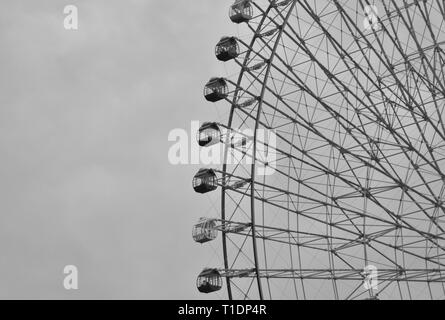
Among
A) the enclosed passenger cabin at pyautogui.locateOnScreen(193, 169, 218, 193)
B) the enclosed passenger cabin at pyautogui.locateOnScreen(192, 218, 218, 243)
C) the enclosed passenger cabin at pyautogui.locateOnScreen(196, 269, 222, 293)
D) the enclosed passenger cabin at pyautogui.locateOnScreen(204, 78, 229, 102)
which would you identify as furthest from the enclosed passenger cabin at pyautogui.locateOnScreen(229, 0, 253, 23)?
the enclosed passenger cabin at pyautogui.locateOnScreen(196, 269, 222, 293)

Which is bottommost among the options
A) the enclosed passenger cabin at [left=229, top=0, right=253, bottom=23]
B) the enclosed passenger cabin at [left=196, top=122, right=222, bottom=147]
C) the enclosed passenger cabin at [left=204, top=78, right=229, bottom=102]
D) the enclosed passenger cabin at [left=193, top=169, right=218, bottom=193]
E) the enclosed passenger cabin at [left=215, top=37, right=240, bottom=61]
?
the enclosed passenger cabin at [left=193, top=169, right=218, bottom=193]

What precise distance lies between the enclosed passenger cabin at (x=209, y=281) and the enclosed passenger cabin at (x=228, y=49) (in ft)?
25.2

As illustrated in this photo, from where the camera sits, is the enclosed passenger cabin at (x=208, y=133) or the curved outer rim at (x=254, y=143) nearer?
the curved outer rim at (x=254, y=143)

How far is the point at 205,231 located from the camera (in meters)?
31.8

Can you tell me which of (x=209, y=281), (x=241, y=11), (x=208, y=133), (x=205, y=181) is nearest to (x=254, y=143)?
(x=205, y=181)

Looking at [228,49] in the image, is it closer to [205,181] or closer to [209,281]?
[205,181]

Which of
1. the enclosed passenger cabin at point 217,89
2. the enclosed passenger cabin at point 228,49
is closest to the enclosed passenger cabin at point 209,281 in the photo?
the enclosed passenger cabin at point 217,89

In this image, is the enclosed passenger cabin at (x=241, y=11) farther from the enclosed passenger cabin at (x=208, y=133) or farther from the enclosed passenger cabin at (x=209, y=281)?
the enclosed passenger cabin at (x=209, y=281)

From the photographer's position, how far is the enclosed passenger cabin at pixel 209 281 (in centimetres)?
3098

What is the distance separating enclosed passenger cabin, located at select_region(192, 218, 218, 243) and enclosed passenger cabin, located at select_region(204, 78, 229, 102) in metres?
4.53

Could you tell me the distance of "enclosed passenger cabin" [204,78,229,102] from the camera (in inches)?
1318

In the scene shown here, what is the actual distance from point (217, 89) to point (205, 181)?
A: 3.44 meters

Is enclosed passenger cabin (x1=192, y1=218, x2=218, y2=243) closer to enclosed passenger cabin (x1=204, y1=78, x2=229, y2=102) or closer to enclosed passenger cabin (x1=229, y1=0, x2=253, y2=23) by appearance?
enclosed passenger cabin (x1=204, y1=78, x2=229, y2=102)
